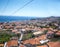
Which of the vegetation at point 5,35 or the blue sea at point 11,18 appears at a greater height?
the blue sea at point 11,18

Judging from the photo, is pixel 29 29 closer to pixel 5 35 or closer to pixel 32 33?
pixel 32 33

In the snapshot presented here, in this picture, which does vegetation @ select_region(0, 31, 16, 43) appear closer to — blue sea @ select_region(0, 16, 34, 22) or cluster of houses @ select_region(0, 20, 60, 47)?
cluster of houses @ select_region(0, 20, 60, 47)

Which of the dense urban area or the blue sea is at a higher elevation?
the blue sea

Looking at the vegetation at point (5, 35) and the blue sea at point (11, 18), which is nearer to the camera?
the vegetation at point (5, 35)

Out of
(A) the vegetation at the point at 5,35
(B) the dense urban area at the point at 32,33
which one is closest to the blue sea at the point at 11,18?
(B) the dense urban area at the point at 32,33

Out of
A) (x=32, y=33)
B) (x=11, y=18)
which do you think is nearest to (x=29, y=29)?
(x=32, y=33)

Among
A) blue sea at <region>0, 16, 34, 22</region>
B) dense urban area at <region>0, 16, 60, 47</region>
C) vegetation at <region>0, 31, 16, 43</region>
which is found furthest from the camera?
blue sea at <region>0, 16, 34, 22</region>

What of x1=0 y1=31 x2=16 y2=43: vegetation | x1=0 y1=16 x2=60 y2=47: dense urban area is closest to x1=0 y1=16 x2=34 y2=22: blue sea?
x1=0 y1=16 x2=60 y2=47: dense urban area

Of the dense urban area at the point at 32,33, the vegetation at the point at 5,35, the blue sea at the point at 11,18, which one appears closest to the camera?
the dense urban area at the point at 32,33

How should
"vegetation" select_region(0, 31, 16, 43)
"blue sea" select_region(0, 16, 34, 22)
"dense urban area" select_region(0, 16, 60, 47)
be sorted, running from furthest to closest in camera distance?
"blue sea" select_region(0, 16, 34, 22) → "vegetation" select_region(0, 31, 16, 43) → "dense urban area" select_region(0, 16, 60, 47)

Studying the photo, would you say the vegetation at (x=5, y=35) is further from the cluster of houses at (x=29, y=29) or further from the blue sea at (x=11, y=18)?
the blue sea at (x=11, y=18)
